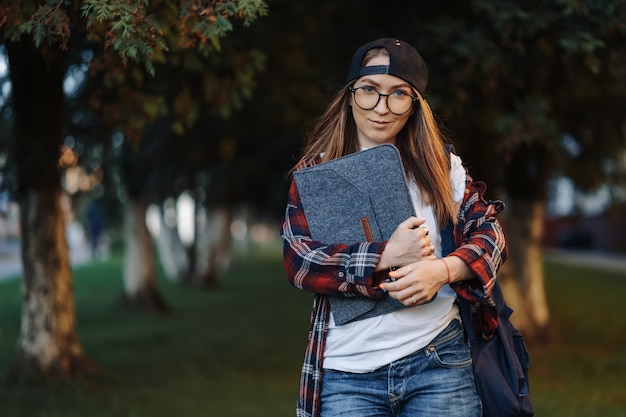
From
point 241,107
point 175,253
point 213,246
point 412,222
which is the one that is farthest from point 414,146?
point 175,253

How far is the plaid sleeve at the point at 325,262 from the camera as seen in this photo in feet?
7.95

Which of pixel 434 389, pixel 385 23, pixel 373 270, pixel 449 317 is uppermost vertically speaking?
pixel 385 23

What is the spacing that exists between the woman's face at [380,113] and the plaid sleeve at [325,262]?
0.31 m

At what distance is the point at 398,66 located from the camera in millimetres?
2611

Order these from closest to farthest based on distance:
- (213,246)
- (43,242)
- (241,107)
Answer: (241,107), (43,242), (213,246)

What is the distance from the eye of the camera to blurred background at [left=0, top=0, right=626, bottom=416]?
4.86 meters

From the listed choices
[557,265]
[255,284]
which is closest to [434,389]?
[255,284]

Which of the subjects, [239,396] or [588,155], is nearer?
[239,396]

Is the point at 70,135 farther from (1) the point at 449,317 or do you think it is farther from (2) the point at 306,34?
(1) the point at 449,317

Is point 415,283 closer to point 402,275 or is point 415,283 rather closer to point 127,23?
point 402,275

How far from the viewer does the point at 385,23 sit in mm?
9516

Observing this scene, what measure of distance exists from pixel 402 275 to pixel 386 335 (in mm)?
238

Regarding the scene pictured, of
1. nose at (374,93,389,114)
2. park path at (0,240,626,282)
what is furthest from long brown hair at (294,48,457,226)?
park path at (0,240,626,282)

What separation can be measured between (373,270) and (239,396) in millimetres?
5670
